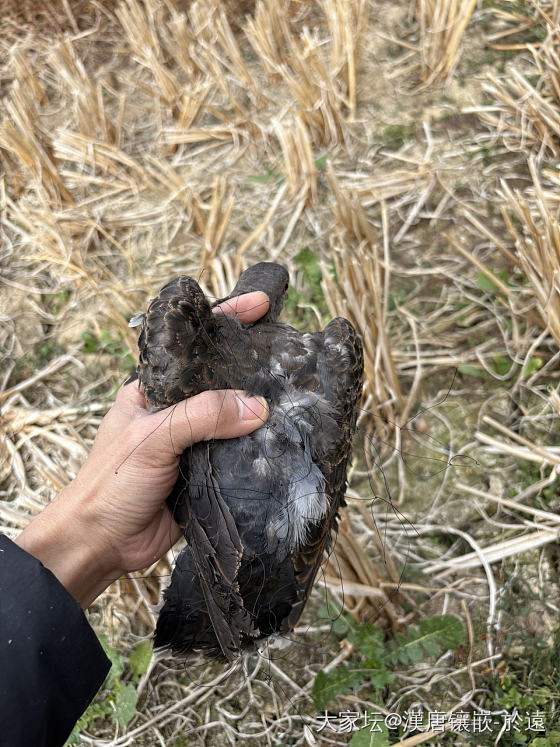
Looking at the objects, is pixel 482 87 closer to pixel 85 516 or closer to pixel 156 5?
pixel 156 5

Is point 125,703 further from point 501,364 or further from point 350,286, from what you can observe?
point 501,364

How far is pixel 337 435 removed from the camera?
2.33 m

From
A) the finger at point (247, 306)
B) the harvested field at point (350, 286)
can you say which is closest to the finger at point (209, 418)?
the finger at point (247, 306)

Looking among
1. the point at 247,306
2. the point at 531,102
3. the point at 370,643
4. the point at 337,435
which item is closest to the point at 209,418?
the point at 337,435

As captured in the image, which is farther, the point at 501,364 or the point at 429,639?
the point at 501,364

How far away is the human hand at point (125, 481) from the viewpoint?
2.12 m

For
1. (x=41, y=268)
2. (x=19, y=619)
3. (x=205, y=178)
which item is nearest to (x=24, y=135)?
(x=41, y=268)

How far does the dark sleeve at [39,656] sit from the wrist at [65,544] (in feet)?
0.94

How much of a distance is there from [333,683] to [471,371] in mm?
1923

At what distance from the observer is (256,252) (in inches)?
180

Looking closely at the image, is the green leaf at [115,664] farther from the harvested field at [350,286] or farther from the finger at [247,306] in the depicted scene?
the finger at [247,306]

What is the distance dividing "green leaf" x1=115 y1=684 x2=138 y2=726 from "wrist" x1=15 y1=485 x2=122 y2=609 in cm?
77

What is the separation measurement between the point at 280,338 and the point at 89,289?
257 centimetres

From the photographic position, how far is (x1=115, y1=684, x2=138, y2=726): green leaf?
2.96 meters
